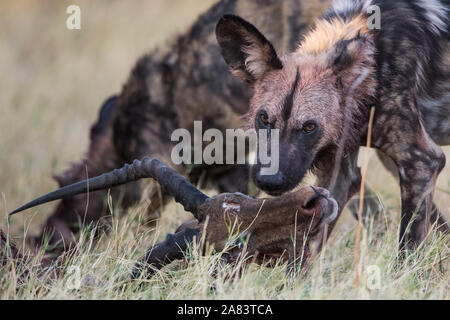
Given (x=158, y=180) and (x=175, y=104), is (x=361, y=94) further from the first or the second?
(x=175, y=104)

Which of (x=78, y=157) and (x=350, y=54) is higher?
(x=350, y=54)

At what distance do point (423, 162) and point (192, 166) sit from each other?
7.47 ft

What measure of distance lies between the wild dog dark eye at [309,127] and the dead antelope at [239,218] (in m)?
0.59

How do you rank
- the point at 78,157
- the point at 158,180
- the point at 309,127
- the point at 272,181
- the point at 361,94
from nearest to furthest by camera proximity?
the point at 158,180, the point at 272,181, the point at 309,127, the point at 361,94, the point at 78,157

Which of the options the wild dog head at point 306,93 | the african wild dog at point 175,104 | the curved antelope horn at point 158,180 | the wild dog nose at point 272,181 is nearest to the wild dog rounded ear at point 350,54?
the wild dog head at point 306,93

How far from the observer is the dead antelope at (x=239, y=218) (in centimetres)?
394

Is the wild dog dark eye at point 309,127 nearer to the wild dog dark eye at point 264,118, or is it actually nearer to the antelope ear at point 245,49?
the wild dog dark eye at point 264,118

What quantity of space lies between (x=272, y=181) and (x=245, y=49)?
93cm

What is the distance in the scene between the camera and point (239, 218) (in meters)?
4.12

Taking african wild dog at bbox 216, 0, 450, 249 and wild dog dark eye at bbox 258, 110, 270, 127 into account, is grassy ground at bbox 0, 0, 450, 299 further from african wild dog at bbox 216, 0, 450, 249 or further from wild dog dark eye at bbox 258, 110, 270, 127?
wild dog dark eye at bbox 258, 110, 270, 127

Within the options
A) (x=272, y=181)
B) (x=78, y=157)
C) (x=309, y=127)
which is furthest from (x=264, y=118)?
(x=78, y=157)

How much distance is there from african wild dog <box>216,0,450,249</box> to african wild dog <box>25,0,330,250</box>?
147 cm

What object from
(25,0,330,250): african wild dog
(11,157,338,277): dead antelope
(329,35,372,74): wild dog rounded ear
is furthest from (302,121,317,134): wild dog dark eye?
(25,0,330,250): african wild dog

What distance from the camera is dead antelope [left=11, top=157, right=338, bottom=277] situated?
394 cm
